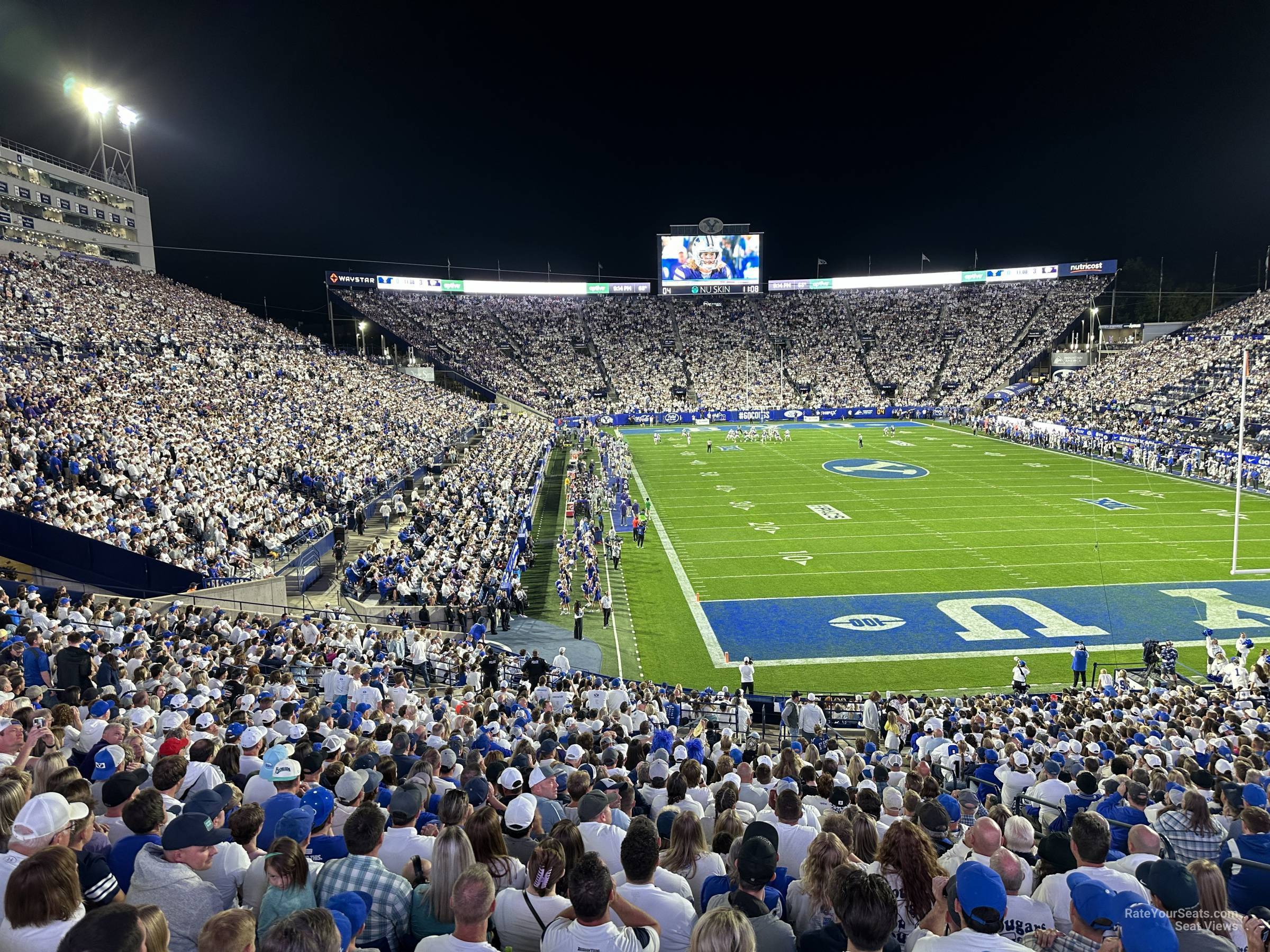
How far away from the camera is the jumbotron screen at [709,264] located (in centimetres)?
7456

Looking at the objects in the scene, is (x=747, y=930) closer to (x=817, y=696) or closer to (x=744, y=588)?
(x=817, y=696)

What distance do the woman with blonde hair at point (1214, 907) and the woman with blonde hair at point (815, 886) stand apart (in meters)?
1.52

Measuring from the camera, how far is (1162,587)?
20531 mm

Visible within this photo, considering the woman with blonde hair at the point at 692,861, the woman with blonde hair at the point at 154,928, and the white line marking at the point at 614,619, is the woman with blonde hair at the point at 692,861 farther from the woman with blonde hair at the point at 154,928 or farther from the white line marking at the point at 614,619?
the white line marking at the point at 614,619

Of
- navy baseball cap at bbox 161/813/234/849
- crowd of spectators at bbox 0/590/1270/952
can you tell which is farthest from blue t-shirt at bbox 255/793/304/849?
navy baseball cap at bbox 161/813/234/849

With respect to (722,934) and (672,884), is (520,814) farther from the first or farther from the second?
(722,934)

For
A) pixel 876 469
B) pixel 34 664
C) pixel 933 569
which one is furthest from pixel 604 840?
pixel 876 469

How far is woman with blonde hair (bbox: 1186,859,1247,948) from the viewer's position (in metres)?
3.41

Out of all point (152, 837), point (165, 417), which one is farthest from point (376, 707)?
point (165, 417)

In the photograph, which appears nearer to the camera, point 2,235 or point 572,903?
point 572,903

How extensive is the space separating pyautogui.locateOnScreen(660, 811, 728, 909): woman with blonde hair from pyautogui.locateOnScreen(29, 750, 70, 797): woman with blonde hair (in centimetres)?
357

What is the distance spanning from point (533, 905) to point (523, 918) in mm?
70

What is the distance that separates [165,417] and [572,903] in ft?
83.7

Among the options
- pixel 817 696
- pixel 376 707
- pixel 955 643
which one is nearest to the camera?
pixel 376 707
